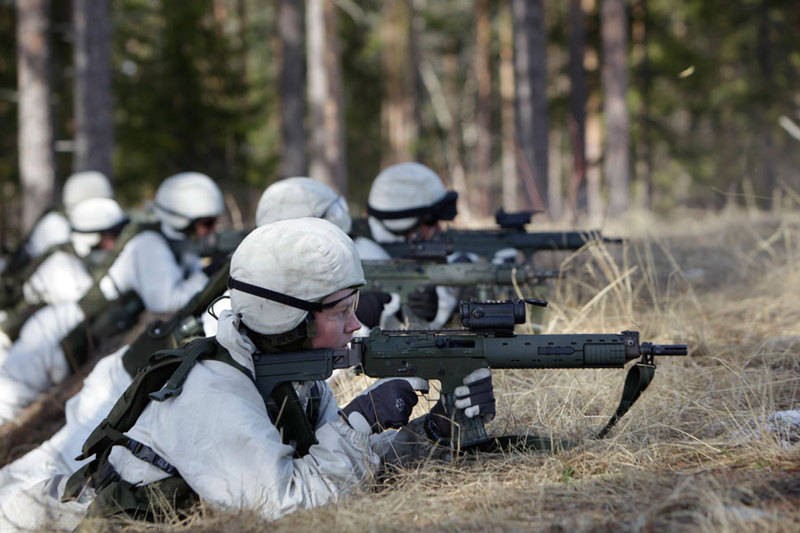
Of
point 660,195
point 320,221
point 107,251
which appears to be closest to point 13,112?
point 107,251

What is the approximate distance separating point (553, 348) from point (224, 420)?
1.30m

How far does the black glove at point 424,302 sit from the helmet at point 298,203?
31.6 inches

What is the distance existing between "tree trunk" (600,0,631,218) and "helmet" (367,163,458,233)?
32.4 ft

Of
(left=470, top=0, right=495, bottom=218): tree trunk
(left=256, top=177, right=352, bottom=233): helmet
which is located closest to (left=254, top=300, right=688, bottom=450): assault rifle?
(left=256, top=177, right=352, bottom=233): helmet

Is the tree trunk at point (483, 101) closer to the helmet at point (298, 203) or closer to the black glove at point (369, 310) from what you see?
the helmet at point (298, 203)

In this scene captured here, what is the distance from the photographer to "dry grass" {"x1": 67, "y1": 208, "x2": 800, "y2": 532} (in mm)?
3391

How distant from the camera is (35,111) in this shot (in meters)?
15.2

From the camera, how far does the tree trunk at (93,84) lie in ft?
44.9

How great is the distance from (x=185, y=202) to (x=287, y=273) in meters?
5.09

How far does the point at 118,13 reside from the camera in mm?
20672

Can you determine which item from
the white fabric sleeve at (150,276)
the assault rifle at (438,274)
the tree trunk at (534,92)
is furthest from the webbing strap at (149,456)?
the tree trunk at (534,92)

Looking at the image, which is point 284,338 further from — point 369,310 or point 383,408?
point 369,310

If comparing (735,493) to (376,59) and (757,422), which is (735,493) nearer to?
(757,422)

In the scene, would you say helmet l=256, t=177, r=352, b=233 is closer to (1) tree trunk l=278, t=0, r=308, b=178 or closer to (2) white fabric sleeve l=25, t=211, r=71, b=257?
(2) white fabric sleeve l=25, t=211, r=71, b=257
